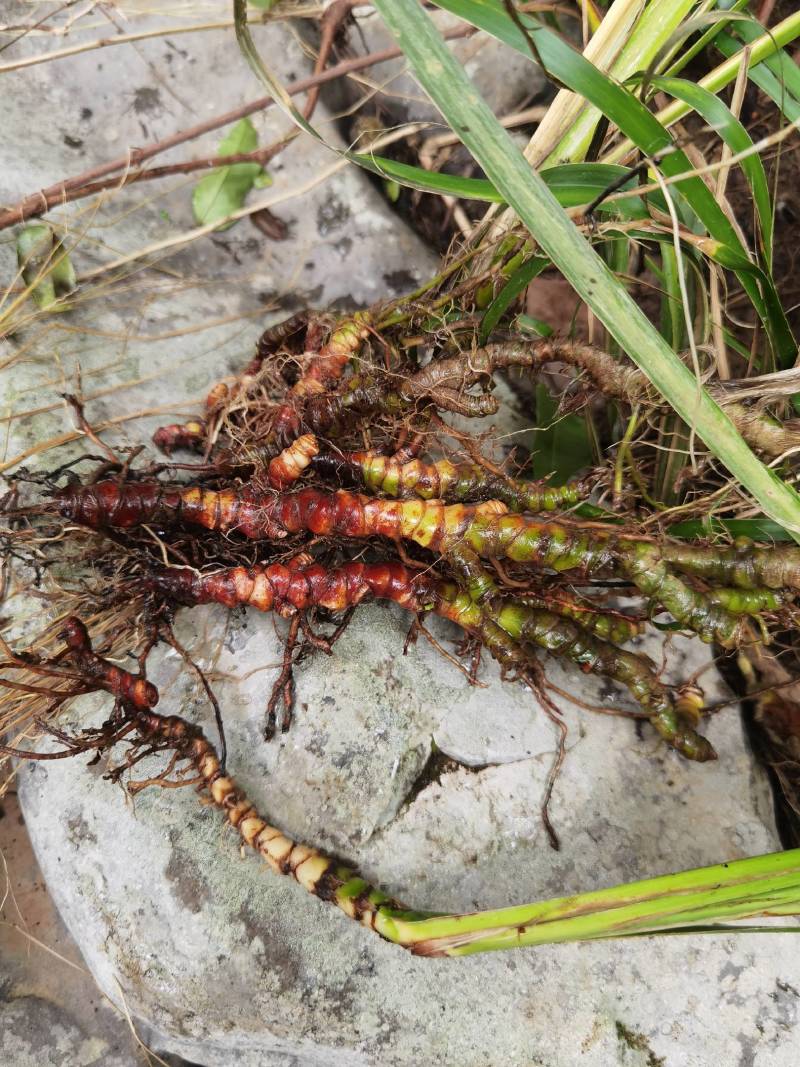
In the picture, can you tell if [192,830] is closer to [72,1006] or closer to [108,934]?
[108,934]

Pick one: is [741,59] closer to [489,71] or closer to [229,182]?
[489,71]

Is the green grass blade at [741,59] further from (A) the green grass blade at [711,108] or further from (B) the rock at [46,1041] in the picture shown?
(B) the rock at [46,1041]

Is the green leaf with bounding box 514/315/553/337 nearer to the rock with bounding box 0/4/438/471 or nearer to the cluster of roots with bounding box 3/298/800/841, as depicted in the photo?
the cluster of roots with bounding box 3/298/800/841

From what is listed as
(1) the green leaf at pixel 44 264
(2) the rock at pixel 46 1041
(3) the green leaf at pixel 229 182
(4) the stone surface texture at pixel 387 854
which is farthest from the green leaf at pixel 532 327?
(2) the rock at pixel 46 1041

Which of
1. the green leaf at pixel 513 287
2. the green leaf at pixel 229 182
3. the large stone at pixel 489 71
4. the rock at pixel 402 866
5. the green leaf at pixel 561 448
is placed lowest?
the rock at pixel 402 866

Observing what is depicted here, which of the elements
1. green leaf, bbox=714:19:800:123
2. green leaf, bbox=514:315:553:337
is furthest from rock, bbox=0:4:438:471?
green leaf, bbox=714:19:800:123

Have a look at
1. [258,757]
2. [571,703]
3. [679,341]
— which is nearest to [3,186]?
[258,757]
